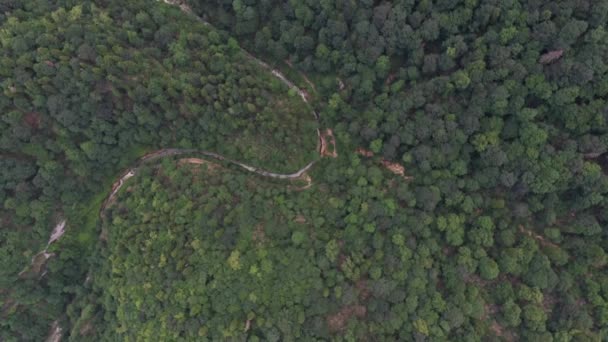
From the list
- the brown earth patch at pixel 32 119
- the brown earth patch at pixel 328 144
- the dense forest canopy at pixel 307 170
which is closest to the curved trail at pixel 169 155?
the dense forest canopy at pixel 307 170

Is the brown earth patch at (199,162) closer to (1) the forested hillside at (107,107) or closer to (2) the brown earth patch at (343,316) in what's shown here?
(1) the forested hillside at (107,107)

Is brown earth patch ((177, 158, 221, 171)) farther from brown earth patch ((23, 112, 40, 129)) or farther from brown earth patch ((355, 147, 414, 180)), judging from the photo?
brown earth patch ((355, 147, 414, 180))

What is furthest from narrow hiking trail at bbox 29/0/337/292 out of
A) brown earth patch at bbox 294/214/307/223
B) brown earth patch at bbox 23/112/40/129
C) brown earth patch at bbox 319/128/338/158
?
brown earth patch at bbox 23/112/40/129

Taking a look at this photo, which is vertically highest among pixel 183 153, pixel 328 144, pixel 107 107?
pixel 328 144

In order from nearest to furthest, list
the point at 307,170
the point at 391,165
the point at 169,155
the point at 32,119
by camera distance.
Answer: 1. the point at 391,165
2. the point at 32,119
3. the point at 307,170
4. the point at 169,155

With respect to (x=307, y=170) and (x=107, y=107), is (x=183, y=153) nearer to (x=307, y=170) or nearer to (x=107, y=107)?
(x=107, y=107)

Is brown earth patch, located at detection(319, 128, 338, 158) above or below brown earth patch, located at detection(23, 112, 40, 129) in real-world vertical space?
above

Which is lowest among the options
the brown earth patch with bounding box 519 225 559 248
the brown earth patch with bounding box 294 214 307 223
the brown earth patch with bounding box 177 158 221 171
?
the brown earth patch with bounding box 177 158 221 171

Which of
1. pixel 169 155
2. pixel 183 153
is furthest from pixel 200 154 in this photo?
pixel 169 155
